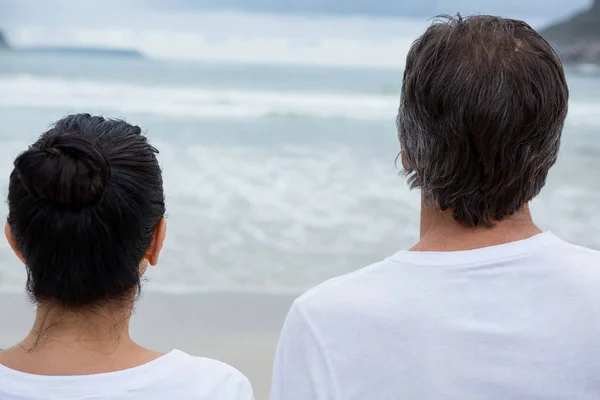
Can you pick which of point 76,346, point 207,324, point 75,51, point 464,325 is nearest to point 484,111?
point 464,325

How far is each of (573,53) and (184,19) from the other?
7163 mm

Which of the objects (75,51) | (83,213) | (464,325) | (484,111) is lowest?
(464,325)

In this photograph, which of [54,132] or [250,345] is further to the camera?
[250,345]

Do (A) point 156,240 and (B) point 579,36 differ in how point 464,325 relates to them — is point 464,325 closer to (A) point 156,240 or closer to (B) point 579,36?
(A) point 156,240

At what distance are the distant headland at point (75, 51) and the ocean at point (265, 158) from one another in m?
0.27

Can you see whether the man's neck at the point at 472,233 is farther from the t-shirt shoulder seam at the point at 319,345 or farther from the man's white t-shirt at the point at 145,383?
the man's white t-shirt at the point at 145,383

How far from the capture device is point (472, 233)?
1.04m

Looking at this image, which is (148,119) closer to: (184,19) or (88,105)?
(88,105)

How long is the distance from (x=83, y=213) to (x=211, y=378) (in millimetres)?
268

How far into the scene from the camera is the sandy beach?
11.3 ft

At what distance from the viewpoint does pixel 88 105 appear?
1087 centimetres

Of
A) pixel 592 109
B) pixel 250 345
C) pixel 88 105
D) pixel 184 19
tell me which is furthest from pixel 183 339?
pixel 184 19

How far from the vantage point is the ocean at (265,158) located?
15.8ft

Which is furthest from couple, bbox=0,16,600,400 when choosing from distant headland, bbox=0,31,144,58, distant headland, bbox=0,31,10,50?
distant headland, bbox=0,31,10,50
